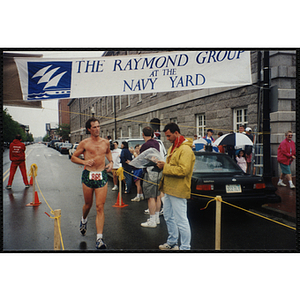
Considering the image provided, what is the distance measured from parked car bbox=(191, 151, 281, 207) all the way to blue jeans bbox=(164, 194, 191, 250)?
1.25 m

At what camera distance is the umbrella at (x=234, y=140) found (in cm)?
619

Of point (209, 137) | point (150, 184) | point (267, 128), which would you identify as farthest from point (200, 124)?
point (150, 184)

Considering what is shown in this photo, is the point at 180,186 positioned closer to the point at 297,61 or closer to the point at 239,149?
the point at 297,61

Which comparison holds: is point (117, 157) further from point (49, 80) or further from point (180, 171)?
point (180, 171)

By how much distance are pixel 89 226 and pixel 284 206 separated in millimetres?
4317

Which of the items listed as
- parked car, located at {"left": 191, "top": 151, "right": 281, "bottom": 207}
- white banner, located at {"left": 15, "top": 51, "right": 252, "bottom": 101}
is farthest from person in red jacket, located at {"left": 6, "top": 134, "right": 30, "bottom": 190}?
parked car, located at {"left": 191, "top": 151, "right": 281, "bottom": 207}

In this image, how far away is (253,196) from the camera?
17.3ft

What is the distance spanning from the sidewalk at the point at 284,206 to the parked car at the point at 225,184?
0.53m

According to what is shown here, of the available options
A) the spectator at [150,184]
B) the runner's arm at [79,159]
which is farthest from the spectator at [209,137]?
the runner's arm at [79,159]

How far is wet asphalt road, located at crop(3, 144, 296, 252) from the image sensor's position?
4121 mm

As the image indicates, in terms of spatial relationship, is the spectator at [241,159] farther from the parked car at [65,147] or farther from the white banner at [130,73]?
the parked car at [65,147]

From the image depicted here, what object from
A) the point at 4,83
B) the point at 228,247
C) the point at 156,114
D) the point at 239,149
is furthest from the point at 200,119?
the point at 4,83

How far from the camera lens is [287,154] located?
4832mm

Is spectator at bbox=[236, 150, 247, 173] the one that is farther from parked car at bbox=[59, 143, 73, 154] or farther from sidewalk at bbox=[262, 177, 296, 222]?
parked car at bbox=[59, 143, 73, 154]
